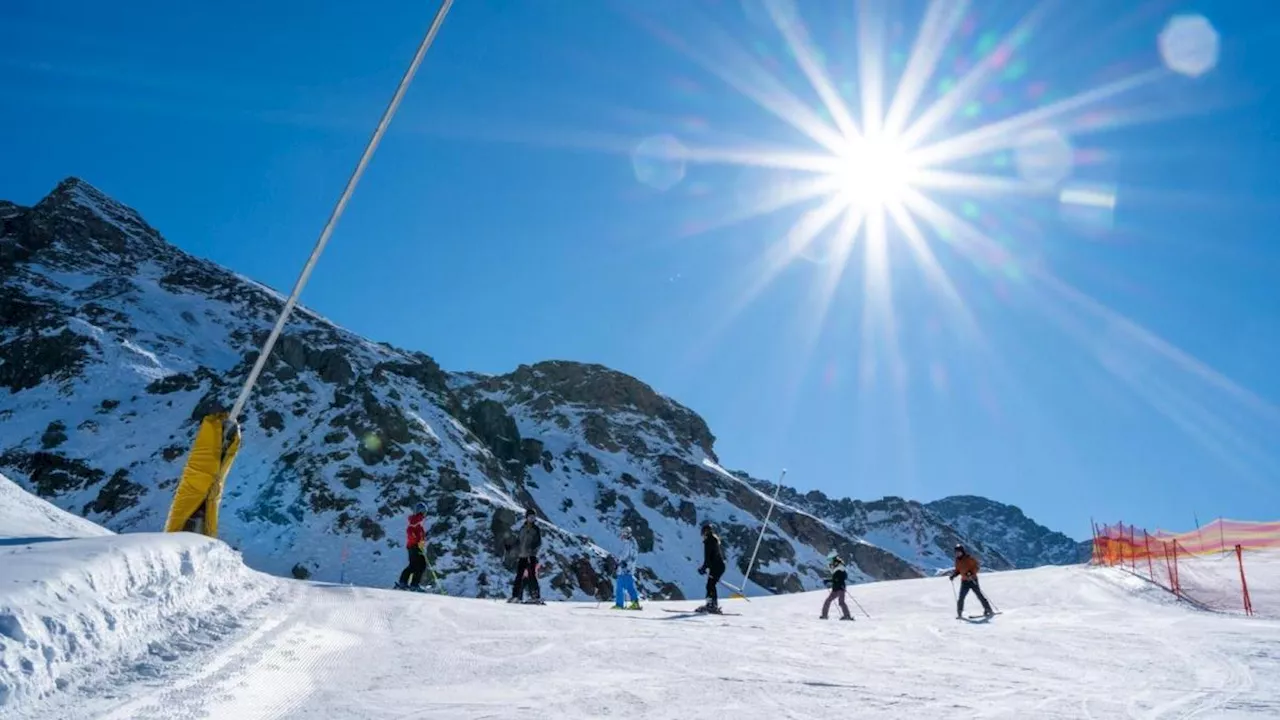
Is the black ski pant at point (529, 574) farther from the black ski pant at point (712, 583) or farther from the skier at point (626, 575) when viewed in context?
the black ski pant at point (712, 583)

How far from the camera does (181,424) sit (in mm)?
64312

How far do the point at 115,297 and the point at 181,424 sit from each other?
32.6m

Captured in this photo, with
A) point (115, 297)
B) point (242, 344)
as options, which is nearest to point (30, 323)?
point (115, 297)

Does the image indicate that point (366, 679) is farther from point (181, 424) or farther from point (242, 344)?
point (242, 344)

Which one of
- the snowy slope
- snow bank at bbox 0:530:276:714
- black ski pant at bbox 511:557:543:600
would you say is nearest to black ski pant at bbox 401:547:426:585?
black ski pant at bbox 511:557:543:600

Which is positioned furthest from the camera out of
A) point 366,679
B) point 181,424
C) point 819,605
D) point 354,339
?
point 354,339

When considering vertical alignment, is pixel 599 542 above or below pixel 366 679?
above

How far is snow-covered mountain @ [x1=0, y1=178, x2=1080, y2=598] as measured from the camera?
56062mm

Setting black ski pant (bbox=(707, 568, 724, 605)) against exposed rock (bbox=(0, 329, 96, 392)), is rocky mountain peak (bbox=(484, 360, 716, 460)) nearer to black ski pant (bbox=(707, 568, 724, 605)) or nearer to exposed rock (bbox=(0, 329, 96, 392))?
exposed rock (bbox=(0, 329, 96, 392))

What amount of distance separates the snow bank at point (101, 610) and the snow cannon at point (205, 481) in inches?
109

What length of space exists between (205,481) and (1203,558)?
30859mm

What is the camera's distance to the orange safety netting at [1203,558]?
1889cm

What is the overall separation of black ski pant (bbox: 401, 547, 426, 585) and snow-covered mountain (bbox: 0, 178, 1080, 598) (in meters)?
29.3

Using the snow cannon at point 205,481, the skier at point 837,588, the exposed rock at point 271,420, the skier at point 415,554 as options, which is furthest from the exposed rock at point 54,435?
the skier at point 837,588
